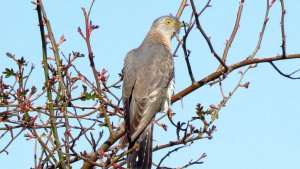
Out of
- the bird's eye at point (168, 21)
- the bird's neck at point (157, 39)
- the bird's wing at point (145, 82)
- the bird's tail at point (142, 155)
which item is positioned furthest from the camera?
the bird's eye at point (168, 21)

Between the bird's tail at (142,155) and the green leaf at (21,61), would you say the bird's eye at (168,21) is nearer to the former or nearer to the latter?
the bird's tail at (142,155)

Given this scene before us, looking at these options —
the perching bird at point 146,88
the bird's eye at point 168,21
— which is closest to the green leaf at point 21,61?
the perching bird at point 146,88

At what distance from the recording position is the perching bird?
4.14m

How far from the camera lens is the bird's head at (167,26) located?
6.11 m

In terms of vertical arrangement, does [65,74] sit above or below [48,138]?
above

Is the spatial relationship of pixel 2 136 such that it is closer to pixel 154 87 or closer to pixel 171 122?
pixel 171 122

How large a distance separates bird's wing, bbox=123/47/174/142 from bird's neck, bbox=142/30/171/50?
663mm

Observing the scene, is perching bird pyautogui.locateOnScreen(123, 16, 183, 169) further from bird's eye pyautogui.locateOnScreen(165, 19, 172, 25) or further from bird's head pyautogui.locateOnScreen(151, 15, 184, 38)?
bird's eye pyautogui.locateOnScreen(165, 19, 172, 25)

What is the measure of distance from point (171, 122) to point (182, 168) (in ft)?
1.11

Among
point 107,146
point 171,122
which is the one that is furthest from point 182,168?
point 107,146

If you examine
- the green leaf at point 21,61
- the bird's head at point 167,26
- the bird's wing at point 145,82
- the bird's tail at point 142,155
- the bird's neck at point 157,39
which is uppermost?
the bird's head at point 167,26

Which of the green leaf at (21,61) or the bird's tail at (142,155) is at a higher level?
the green leaf at (21,61)

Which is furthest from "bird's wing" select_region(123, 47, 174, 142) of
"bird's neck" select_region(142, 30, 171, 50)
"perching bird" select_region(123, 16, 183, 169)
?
"bird's neck" select_region(142, 30, 171, 50)

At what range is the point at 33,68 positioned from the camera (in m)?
4.06
